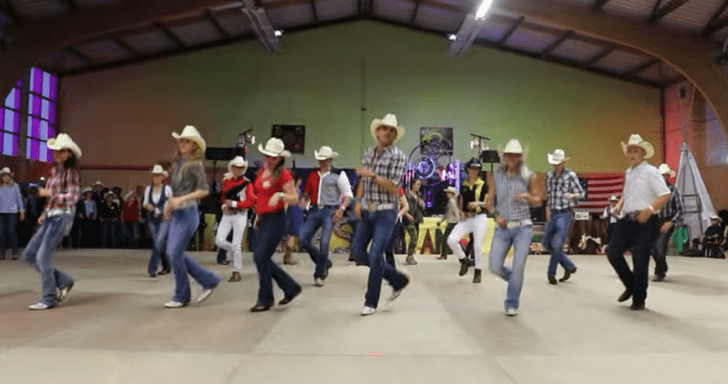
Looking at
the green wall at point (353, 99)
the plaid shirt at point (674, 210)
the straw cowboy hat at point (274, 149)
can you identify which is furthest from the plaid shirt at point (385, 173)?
the green wall at point (353, 99)

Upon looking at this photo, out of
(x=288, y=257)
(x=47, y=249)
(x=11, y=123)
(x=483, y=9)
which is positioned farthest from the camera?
(x=11, y=123)

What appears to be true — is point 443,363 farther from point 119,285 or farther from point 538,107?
point 538,107

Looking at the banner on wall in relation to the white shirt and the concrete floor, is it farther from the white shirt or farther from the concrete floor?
the white shirt

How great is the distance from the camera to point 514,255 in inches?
217

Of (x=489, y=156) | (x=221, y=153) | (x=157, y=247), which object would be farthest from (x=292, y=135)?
(x=157, y=247)

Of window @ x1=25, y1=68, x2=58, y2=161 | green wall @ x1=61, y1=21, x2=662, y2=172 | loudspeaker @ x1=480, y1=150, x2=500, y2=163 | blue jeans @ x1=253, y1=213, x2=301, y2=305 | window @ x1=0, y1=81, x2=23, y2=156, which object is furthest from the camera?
green wall @ x1=61, y1=21, x2=662, y2=172

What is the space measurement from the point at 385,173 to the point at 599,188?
56.7ft

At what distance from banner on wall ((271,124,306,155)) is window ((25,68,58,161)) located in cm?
767

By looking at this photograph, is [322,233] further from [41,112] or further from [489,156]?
[41,112]

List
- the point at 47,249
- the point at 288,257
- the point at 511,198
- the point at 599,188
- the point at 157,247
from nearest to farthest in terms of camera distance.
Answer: the point at 47,249
the point at 511,198
the point at 157,247
the point at 288,257
the point at 599,188

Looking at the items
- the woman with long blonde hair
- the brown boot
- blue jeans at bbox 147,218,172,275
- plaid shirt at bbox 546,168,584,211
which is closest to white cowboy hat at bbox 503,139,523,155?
plaid shirt at bbox 546,168,584,211

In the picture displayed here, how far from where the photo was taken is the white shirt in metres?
5.59

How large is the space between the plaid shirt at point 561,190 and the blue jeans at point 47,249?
587cm

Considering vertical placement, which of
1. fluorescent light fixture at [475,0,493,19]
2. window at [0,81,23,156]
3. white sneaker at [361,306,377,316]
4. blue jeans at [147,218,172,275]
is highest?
fluorescent light fixture at [475,0,493,19]
